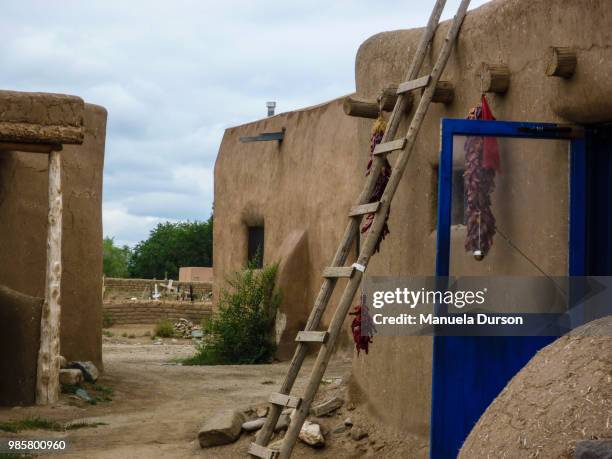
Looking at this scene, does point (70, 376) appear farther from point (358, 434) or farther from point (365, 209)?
point (365, 209)

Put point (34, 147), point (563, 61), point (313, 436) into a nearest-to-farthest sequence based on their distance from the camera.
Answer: point (563, 61)
point (313, 436)
point (34, 147)

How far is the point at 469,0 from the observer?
6.44 m

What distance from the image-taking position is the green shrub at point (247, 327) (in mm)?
13570

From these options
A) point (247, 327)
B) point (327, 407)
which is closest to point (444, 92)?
point (327, 407)

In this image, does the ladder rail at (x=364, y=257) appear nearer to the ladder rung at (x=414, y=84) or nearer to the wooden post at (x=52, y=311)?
the ladder rung at (x=414, y=84)

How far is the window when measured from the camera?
16812 mm

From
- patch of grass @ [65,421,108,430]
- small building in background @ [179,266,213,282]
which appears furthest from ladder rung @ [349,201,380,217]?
small building in background @ [179,266,213,282]

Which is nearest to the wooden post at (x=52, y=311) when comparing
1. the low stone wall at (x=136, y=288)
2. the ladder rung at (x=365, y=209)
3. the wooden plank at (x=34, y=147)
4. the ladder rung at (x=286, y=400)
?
the wooden plank at (x=34, y=147)

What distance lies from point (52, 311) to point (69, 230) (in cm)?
177

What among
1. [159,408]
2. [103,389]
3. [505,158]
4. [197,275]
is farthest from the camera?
[197,275]

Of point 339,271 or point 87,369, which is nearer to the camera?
point 339,271

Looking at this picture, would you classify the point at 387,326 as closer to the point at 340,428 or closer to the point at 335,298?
the point at 340,428

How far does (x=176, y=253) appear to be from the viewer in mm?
41344

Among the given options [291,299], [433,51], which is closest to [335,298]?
[291,299]
